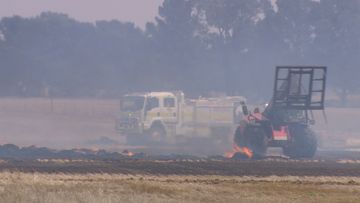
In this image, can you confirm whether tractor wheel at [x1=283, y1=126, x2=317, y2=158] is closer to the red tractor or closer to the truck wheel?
the red tractor

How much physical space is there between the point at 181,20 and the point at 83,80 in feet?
34.3

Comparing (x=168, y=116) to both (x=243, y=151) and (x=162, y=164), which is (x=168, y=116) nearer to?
(x=243, y=151)

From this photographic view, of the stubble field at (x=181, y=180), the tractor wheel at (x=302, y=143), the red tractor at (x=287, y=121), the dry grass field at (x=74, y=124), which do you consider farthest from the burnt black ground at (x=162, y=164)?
the dry grass field at (x=74, y=124)

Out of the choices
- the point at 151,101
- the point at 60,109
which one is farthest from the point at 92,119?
the point at 151,101

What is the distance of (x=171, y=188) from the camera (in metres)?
33.1

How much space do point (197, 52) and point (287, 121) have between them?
1944 inches

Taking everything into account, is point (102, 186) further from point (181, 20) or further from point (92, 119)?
point (181, 20)

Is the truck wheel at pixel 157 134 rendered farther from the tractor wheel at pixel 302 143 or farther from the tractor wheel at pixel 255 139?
the tractor wheel at pixel 302 143

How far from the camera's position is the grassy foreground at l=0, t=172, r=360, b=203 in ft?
95.3

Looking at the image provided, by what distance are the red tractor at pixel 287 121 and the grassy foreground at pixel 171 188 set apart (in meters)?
13.2

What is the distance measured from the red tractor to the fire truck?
12.0 m

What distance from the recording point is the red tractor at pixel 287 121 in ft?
173

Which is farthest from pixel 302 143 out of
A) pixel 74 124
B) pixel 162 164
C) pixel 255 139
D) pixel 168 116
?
pixel 74 124

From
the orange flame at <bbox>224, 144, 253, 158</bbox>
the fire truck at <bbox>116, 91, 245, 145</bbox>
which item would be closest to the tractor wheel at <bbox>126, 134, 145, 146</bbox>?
the fire truck at <bbox>116, 91, 245, 145</bbox>
